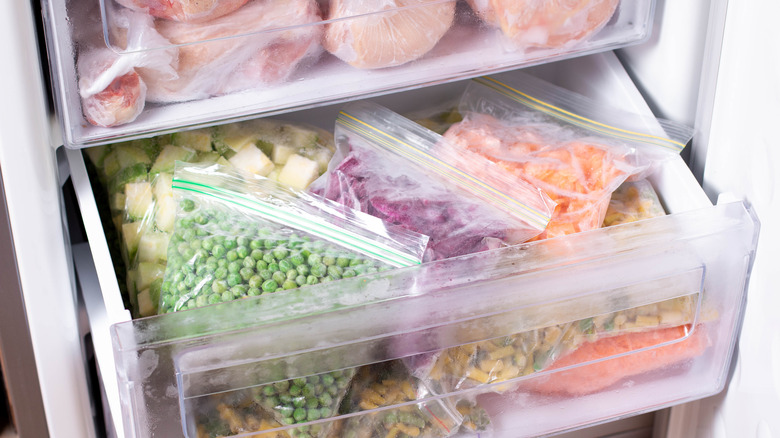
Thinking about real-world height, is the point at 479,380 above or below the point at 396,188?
below

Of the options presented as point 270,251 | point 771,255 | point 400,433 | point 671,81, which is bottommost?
point 400,433

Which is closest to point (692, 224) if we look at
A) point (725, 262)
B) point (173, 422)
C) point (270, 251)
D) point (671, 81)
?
point (725, 262)

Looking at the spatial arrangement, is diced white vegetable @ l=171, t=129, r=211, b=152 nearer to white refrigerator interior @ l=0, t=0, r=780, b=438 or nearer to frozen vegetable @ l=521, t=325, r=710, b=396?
white refrigerator interior @ l=0, t=0, r=780, b=438

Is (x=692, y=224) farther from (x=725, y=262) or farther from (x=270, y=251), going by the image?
(x=270, y=251)

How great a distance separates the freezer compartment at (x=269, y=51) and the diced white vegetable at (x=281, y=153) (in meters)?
0.11

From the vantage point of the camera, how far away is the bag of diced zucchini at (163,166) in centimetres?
83

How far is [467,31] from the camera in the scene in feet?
2.75

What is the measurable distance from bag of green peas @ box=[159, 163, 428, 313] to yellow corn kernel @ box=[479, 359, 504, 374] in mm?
139

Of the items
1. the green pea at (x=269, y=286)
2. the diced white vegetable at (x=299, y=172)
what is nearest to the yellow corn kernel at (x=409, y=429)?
the green pea at (x=269, y=286)

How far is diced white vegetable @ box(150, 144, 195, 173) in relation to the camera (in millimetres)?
888

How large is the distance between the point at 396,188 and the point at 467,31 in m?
0.20

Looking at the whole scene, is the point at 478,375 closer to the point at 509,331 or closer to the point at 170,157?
the point at 509,331

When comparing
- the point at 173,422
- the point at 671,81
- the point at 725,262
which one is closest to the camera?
the point at 173,422

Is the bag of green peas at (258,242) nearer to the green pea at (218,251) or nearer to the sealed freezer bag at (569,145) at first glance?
the green pea at (218,251)
